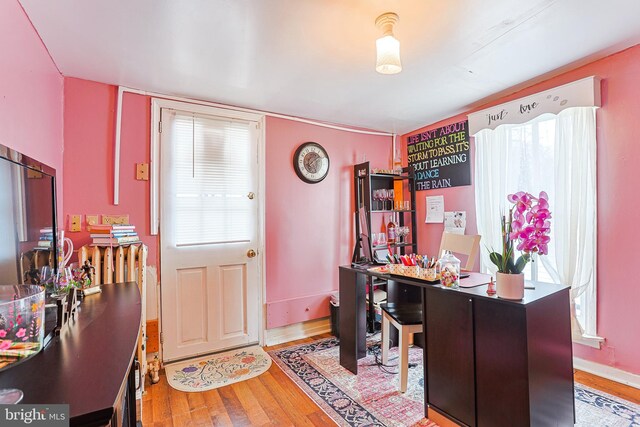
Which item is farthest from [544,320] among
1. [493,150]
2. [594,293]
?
[493,150]

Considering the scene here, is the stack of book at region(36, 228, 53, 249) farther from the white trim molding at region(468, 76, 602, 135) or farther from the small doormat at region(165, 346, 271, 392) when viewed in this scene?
the white trim molding at region(468, 76, 602, 135)

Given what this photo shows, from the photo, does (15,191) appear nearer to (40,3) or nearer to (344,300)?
(40,3)

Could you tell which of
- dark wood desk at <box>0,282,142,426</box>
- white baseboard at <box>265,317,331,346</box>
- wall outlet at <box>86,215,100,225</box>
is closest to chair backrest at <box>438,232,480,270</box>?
white baseboard at <box>265,317,331,346</box>

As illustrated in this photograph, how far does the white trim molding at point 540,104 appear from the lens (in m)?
2.12

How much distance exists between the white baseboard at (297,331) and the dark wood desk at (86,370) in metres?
1.80

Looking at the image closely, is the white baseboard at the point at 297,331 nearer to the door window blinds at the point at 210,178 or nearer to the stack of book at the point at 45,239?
the door window blinds at the point at 210,178

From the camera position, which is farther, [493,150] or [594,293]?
[493,150]

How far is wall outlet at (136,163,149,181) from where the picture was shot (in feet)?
7.98

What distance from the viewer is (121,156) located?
7.78 ft

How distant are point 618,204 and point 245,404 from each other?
2827 mm

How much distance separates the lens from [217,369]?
2461 mm

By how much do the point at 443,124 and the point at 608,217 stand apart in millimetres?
1672

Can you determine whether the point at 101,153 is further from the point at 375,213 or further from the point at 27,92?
the point at 375,213

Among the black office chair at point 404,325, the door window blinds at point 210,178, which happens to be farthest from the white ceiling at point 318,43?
the black office chair at point 404,325
